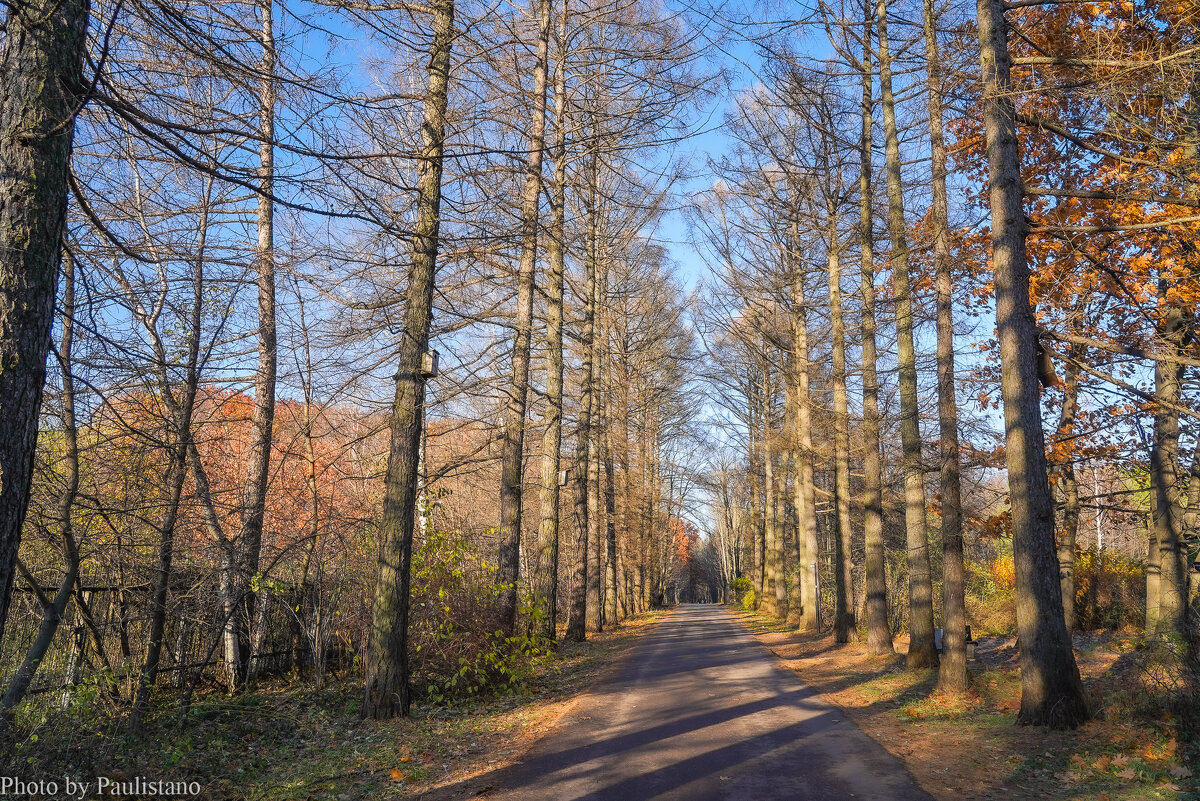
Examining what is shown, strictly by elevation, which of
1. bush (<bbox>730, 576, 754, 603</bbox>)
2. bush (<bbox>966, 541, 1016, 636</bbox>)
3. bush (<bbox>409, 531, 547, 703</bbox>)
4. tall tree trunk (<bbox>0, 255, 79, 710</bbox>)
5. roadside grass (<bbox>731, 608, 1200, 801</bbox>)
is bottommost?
bush (<bbox>730, 576, 754, 603</bbox>)

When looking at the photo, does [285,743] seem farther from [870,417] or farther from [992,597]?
[992,597]

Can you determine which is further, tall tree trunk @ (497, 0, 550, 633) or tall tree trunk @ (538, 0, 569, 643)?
tall tree trunk @ (538, 0, 569, 643)

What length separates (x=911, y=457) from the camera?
1264cm

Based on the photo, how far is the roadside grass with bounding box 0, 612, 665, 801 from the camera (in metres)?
5.55

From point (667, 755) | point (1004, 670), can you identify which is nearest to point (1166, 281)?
point (1004, 670)

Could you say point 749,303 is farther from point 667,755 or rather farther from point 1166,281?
point 667,755

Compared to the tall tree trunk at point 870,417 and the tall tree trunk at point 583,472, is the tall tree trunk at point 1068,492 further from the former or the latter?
the tall tree trunk at point 583,472

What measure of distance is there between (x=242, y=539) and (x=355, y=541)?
56.9 inches

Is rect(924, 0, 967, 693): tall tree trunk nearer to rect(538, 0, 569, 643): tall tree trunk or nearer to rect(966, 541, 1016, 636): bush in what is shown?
rect(538, 0, 569, 643): tall tree trunk

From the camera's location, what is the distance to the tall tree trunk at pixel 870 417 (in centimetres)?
1438

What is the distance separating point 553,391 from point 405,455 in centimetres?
680

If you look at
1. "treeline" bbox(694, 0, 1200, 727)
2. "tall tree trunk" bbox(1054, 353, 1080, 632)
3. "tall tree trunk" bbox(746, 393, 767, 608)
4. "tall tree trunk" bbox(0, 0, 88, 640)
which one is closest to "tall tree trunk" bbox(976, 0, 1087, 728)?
"treeline" bbox(694, 0, 1200, 727)

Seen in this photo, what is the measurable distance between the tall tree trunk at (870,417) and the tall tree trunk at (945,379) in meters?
2.33

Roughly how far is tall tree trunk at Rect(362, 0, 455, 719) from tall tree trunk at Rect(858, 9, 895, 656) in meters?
8.83
